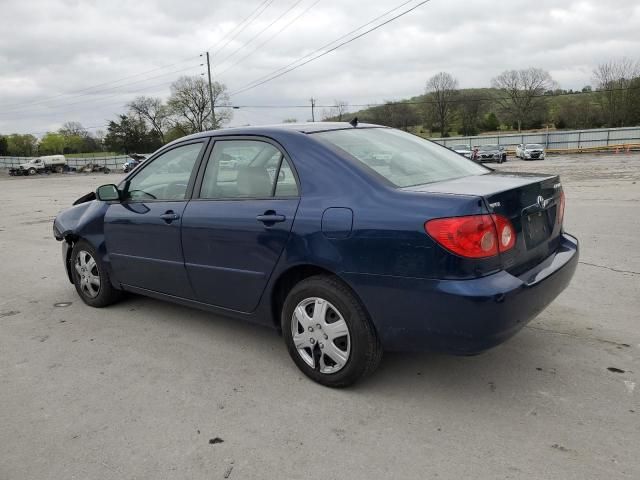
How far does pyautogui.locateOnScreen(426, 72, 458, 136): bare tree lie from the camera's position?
3344 inches

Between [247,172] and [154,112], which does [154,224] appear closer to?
[247,172]

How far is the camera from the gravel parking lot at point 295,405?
2.49 m

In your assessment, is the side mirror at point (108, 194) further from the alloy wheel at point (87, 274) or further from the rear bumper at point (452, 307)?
the rear bumper at point (452, 307)

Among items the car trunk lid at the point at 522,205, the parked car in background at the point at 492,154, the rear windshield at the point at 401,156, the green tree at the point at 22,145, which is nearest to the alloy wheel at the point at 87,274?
the rear windshield at the point at 401,156

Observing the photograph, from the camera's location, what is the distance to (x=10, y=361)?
12.7 feet

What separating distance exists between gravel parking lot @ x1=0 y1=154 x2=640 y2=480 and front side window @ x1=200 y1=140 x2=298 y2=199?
3.91 feet

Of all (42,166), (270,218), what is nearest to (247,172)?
(270,218)

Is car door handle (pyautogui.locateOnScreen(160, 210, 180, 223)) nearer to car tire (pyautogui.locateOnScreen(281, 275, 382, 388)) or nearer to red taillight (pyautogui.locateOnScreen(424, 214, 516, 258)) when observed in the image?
car tire (pyautogui.locateOnScreen(281, 275, 382, 388))

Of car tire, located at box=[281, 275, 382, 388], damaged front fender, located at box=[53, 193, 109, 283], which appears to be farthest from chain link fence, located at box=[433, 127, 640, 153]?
car tire, located at box=[281, 275, 382, 388]

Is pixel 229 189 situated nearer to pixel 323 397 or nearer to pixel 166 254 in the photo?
pixel 166 254

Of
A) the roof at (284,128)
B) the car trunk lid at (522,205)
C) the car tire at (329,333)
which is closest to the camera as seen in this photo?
the car trunk lid at (522,205)

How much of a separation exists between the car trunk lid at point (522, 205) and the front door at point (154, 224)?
1902 mm

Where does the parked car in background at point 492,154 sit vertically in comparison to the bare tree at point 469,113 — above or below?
below

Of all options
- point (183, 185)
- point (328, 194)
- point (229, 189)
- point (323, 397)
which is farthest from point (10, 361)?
point (328, 194)
